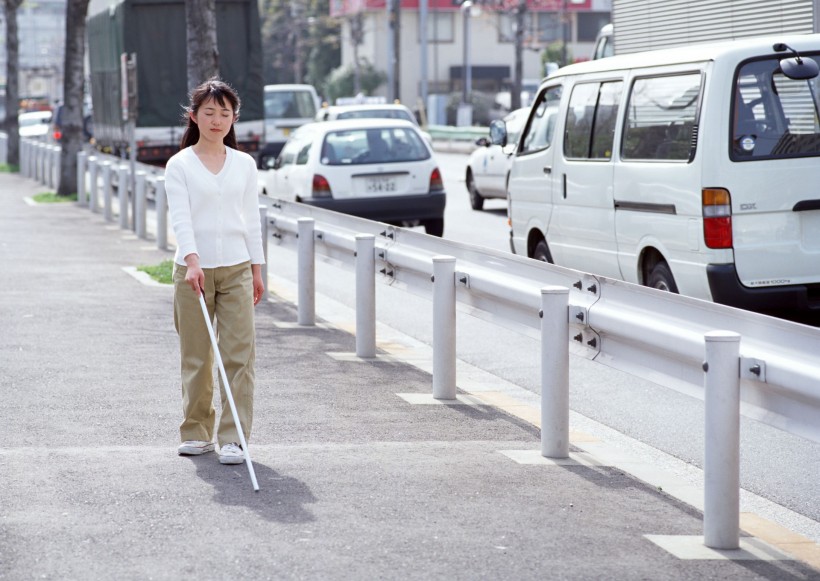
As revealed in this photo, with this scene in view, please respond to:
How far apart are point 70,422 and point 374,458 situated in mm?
1644

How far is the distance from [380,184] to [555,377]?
11887 mm

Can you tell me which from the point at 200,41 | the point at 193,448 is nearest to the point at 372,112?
the point at 200,41

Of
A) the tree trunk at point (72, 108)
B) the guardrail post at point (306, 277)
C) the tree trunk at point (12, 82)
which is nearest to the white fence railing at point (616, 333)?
the guardrail post at point (306, 277)

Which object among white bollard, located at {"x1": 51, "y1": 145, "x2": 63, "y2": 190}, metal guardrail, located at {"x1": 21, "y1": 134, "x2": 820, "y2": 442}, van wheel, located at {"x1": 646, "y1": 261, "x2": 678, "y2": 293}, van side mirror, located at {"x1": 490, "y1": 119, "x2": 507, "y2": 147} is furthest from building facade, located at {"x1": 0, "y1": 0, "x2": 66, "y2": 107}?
metal guardrail, located at {"x1": 21, "y1": 134, "x2": 820, "y2": 442}

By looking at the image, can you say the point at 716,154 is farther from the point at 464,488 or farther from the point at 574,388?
the point at 464,488

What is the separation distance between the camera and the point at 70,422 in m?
7.26

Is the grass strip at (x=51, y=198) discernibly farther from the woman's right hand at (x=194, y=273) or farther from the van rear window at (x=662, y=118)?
the woman's right hand at (x=194, y=273)

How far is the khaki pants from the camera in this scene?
255 inches

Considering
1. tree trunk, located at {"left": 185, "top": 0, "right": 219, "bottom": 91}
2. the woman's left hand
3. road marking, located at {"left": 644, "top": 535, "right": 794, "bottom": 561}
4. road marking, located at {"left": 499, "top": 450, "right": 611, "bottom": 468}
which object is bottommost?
road marking, located at {"left": 499, "top": 450, "right": 611, "bottom": 468}

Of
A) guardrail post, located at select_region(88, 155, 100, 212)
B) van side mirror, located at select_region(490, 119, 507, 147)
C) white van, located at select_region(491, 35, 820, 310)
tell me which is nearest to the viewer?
white van, located at select_region(491, 35, 820, 310)

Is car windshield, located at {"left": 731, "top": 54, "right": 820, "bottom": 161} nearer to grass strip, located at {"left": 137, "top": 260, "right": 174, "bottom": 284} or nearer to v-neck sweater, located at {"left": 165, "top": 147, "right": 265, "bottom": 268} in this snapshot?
v-neck sweater, located at {"left": 165, "top": 147, "right": 265, "bottom": 268}

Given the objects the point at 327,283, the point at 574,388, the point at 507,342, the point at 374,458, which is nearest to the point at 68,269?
the point at 327,283

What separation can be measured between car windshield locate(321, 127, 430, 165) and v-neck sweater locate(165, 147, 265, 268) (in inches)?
463

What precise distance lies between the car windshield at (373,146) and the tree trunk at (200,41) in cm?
258
